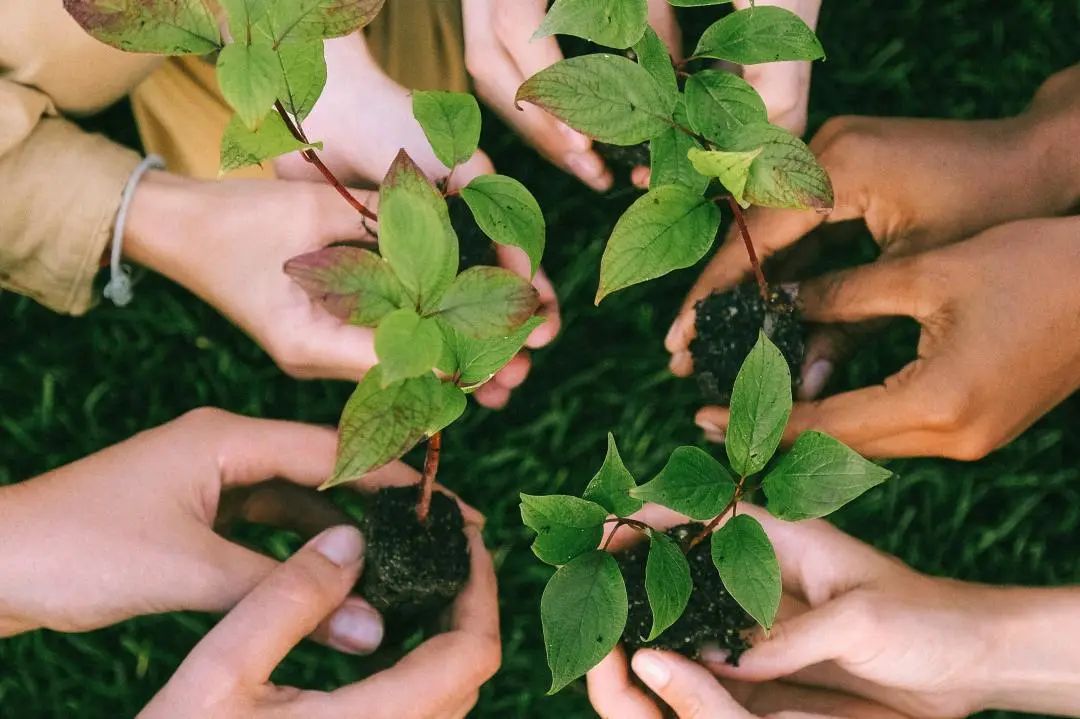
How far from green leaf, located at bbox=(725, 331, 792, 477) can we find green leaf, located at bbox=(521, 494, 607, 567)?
117mm

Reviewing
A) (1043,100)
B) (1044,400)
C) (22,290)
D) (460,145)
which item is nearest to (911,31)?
(1043,100)

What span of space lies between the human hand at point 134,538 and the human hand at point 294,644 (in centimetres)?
6

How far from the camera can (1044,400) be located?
104 cm

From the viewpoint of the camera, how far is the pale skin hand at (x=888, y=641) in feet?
3.11

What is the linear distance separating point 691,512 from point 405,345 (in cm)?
28

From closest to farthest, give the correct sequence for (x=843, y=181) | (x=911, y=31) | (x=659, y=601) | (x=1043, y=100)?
(x=659, y=601), (x=843, y=181), (x=1043, y=100), (x=911, y=31)

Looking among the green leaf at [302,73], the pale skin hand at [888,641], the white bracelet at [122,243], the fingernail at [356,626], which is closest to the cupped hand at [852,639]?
the pale skin hand at [888,641]

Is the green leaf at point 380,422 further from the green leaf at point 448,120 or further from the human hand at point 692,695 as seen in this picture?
the human hand at point 692,695

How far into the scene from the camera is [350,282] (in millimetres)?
548

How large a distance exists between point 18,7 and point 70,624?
67 centimetres

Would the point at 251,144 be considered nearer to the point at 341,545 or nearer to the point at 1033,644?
the point at 341,545

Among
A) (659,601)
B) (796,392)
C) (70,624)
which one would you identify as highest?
(659,601)

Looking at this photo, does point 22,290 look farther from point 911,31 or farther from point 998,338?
point 911,31

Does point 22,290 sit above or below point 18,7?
below
